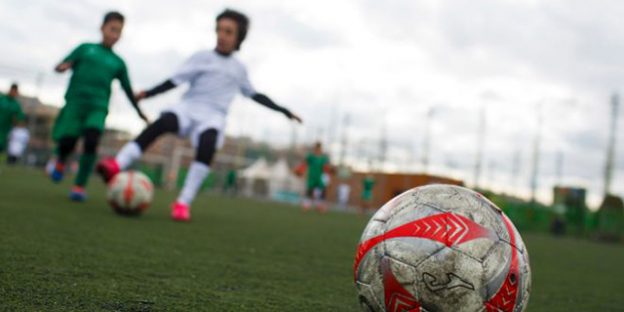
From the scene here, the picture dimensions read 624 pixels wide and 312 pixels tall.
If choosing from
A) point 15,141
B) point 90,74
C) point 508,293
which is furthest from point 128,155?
point 15,141

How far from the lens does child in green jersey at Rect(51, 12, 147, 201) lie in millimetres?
6742

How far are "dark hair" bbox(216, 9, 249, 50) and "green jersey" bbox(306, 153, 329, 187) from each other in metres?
10.8

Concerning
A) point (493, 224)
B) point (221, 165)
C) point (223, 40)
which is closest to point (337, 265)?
point (493, 224)

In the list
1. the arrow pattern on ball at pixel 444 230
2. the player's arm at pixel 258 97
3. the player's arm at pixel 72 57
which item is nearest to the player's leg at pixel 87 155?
the player's arm at pixel 72 57

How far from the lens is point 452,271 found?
1909 mm

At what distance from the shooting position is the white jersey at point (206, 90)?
6.31m

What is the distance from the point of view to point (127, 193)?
20.8 feet

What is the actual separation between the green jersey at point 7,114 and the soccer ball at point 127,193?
21.0ft

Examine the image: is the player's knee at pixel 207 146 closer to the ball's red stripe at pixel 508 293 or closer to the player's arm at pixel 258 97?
the player's arm at pixel 258 97

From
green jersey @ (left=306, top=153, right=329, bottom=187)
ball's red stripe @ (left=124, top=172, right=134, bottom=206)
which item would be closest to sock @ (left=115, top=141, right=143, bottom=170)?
ball's red stripe @ (left=124, top=172, right=134, bottom=206)

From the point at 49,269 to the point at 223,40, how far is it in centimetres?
411

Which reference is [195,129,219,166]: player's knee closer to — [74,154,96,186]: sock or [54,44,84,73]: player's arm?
[74,154,96,186]: sock

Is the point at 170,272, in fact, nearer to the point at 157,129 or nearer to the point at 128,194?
the point at 157,129

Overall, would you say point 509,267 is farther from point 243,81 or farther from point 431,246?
point 243,81
